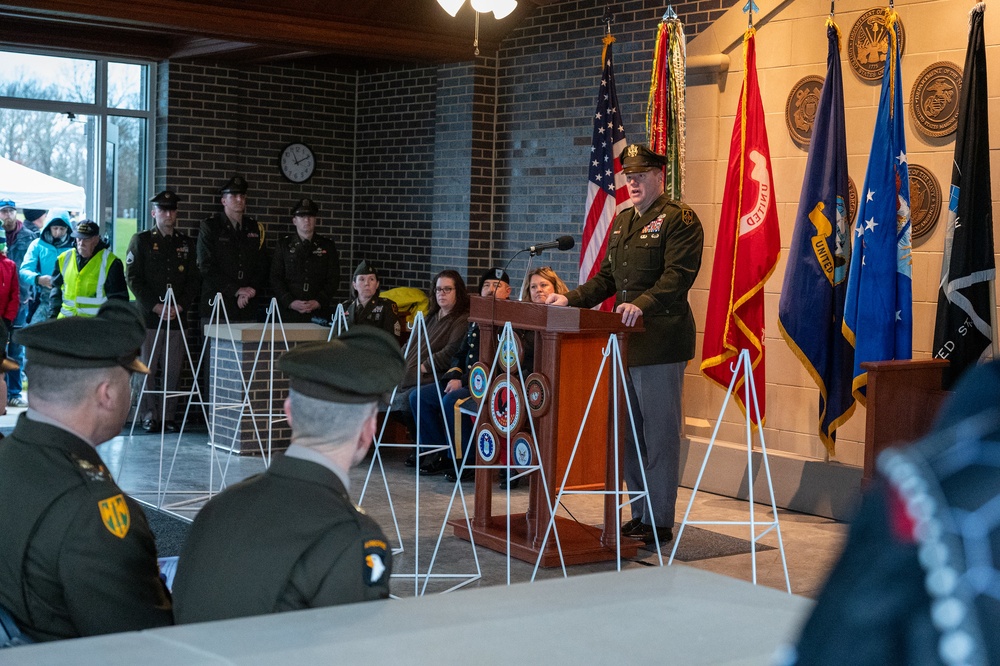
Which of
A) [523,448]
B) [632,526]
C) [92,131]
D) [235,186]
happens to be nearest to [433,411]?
[632,526]

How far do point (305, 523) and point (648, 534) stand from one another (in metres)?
3.48

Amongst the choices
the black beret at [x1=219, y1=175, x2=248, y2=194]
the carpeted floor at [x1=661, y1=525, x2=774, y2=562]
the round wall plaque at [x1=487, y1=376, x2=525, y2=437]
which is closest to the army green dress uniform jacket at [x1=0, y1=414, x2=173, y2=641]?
the round wall plaque at [x1=487, y1=376, x2=525, y2=437]

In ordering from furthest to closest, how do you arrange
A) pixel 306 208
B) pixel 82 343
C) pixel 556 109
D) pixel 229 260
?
pixel 306 208 → pixel 229 260 → pixel 556 109 → pixel 82 343

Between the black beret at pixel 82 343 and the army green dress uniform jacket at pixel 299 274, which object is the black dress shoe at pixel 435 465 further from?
the black beret at pixel 82 343

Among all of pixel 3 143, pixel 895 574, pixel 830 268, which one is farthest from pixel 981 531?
pixel 3 143

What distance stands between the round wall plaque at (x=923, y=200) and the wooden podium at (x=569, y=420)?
71.2 inches

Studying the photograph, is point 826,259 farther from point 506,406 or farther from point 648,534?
point 506,406

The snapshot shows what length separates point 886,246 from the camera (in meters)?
5.33

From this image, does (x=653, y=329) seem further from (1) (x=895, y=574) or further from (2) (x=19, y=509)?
(1) (x=895, y=574)

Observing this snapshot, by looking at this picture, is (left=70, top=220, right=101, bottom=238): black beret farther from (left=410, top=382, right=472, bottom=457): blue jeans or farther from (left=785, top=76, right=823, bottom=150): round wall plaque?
(left=785, top=76, right=823, bottom=150): round wall plaque

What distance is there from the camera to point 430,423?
6816 mm

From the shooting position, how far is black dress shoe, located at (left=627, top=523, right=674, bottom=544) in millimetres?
5008

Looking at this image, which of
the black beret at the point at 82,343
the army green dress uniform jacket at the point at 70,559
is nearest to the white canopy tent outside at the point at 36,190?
the black beret at the point at 82,343

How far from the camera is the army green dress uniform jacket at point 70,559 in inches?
74.2
